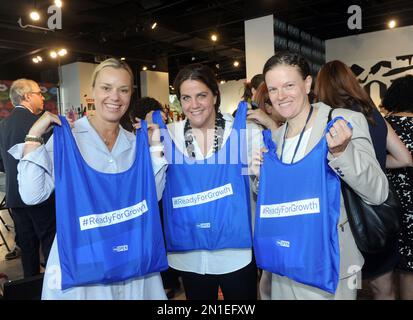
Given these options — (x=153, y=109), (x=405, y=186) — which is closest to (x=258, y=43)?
(x=153, y=109)

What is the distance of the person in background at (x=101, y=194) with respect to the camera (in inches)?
51.9

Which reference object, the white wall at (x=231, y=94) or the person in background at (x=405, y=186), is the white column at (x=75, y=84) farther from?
the person in background at (x=405, y=186)

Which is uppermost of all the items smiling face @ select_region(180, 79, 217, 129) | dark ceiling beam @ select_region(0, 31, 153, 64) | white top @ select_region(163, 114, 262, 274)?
dark ceiling beam @ select_region(0, 31, 153, 64)

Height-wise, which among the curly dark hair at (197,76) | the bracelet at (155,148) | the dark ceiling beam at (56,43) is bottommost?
the bracelet at (155,148)

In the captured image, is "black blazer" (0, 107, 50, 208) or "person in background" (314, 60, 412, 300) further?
"black blazer" (0, 107, 50, 208)

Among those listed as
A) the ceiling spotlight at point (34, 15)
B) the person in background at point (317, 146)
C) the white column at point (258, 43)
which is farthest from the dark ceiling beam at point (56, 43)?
the person in background at point (317, 146)

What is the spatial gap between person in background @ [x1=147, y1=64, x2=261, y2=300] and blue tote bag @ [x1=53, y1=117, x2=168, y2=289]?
0.54ft

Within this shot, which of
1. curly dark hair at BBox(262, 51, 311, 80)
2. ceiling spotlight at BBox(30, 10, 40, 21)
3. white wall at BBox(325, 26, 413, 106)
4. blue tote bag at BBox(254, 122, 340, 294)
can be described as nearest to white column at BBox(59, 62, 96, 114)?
ceiling spotlight at BBox(30, 10, 40, 21)

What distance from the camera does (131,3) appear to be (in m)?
7.26

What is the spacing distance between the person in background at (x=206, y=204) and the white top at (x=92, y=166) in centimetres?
12

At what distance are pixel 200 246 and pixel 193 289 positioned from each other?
223mm

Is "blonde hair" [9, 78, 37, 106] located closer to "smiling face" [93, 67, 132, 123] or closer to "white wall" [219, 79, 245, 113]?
"smiling face" [93, 67, 132, 123]

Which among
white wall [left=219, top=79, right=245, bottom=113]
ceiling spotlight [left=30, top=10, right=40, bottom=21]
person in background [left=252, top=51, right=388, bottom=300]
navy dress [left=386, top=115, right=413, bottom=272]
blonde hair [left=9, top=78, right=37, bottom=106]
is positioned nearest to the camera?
person in background [left=252, top=51, right=388, bottom=300]

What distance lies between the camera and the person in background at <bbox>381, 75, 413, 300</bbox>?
213 centimetres
